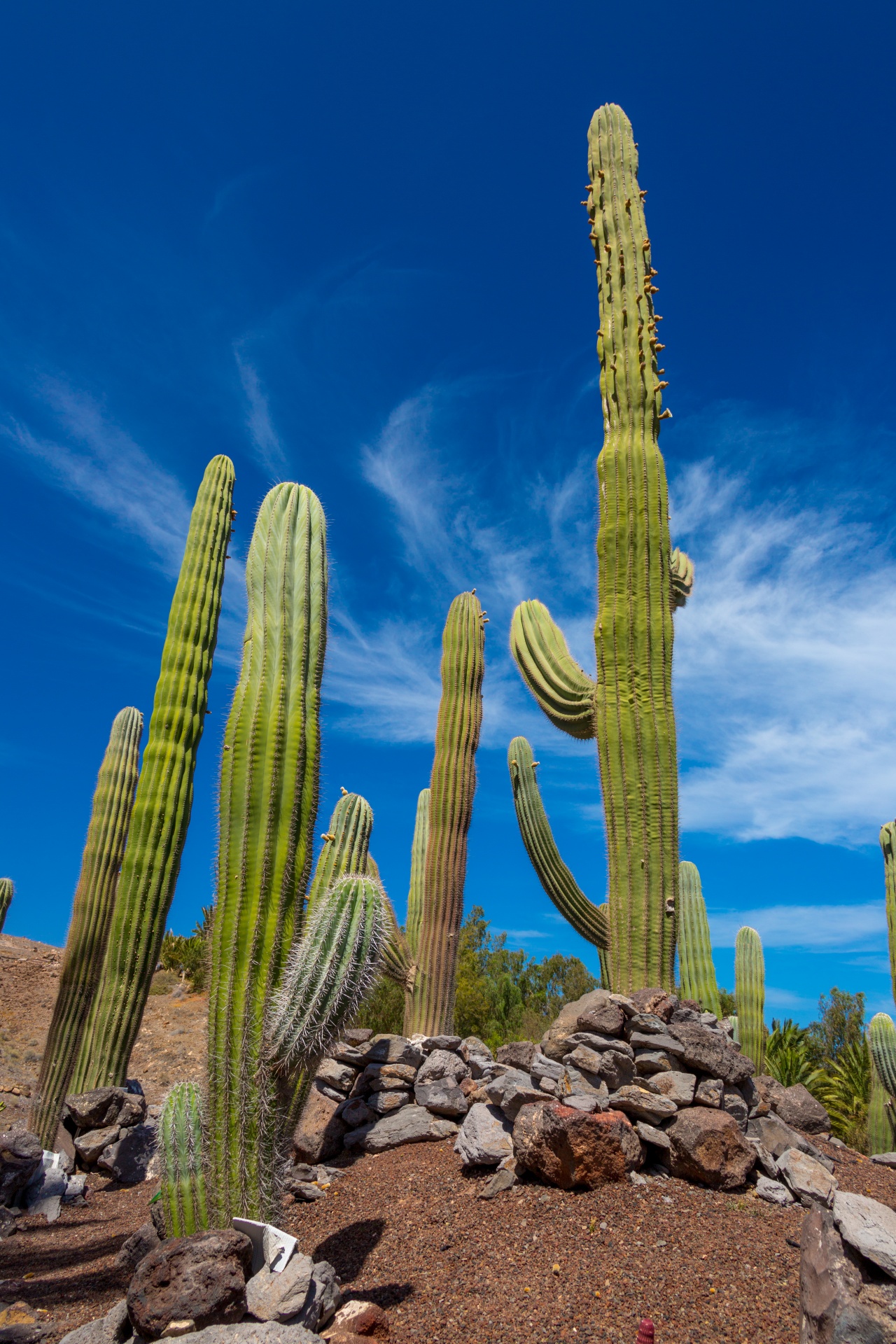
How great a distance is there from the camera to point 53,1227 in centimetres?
570

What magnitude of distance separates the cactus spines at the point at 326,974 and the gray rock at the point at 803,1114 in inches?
153

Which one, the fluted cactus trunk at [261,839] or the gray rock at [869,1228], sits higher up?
the fluted cactus trunk at [261,839]

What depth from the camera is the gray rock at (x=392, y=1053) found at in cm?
642

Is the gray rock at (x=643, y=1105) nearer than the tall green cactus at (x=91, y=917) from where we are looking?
Yes

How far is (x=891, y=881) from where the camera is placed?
11.1 metres

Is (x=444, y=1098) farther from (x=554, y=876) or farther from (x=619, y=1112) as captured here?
(x=554, y=876)

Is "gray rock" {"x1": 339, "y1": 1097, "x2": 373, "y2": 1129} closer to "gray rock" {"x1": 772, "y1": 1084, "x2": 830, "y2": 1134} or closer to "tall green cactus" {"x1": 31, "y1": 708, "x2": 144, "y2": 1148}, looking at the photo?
"tall green cactus" {"x1": 31, "y1": 708, "x2": 144, "y2": 1148}

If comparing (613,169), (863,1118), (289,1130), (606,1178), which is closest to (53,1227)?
(289,1130)

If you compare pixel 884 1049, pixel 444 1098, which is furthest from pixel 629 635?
pixel 884 1049

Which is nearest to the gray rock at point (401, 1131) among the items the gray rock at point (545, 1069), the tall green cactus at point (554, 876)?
the gray rock at point (545, 1069)

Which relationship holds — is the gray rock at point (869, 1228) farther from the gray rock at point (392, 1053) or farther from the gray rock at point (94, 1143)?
the gray rock at point (94, 1143)

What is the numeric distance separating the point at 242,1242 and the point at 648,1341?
153cm

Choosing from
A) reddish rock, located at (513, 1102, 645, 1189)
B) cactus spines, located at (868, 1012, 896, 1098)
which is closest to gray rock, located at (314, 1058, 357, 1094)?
reddish rock, located at (513, 1102, 645, 1189)

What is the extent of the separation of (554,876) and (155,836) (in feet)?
12.6
